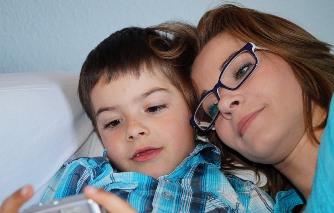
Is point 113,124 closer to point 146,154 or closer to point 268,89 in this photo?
point 146,154

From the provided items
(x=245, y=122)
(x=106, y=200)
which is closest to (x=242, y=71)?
(x=245, y=122)

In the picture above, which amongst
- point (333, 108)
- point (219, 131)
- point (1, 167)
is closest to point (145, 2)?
point (219, 131)

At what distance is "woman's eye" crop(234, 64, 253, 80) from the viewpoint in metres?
0.81

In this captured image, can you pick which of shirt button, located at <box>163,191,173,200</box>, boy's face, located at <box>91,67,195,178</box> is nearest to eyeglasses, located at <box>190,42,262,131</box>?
boy's face, located at <box>91,67,195,178</box>

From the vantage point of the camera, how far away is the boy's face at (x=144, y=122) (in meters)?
0.90

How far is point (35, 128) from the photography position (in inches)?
33.1

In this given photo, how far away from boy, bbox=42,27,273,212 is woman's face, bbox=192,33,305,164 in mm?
133

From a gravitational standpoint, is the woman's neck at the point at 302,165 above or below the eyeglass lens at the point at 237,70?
below

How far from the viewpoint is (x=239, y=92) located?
80cm

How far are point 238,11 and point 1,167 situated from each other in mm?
667

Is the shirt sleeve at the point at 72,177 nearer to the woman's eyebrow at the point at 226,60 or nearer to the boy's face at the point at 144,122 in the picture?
the boy's face at the point at 144,122

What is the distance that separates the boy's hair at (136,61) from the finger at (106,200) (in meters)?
0.48

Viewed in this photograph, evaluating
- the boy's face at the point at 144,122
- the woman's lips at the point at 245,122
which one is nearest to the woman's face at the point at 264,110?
the woman's lips at the point at 245,122

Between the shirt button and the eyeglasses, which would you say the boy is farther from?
the eyeglasses
